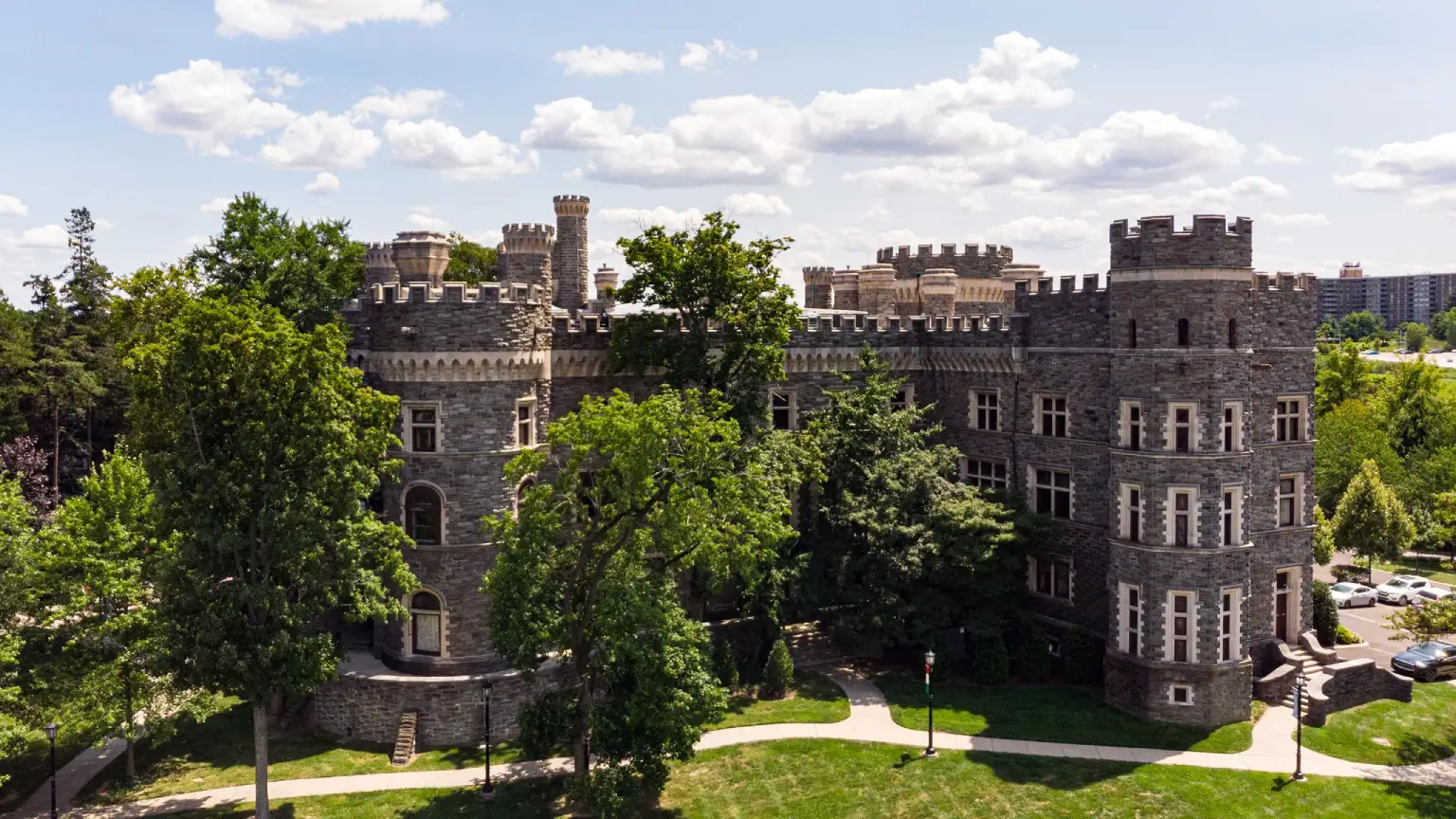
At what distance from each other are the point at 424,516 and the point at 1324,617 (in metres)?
31.6

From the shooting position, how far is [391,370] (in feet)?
104

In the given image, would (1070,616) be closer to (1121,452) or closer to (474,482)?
(1121,452)

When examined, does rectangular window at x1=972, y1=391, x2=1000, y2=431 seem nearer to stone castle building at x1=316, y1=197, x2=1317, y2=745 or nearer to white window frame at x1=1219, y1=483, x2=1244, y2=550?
stone castle building at x1=316, y1=197, x2=1317, y2=745

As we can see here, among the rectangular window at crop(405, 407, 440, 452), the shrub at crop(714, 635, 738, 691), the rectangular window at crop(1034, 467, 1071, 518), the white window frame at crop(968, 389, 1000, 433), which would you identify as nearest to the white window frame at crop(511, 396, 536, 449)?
the rectangular window at crop(405, 407, 440, 452)

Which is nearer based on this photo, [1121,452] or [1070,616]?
[1121,452]

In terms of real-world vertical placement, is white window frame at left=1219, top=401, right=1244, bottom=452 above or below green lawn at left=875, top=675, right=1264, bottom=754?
above

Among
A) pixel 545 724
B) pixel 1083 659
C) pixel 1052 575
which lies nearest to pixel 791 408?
pixel 1052 575

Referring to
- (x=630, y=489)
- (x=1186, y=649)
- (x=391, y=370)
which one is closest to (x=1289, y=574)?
(x=1186, y=649)

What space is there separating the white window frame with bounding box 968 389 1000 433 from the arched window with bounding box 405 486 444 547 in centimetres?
2052

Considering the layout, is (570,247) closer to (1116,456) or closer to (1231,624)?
(1116,456)

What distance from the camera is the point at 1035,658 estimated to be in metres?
35.2

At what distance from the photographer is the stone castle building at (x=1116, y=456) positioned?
31281 millimetres

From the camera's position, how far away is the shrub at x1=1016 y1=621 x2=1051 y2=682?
35.2 m

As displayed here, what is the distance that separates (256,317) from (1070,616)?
27811 millimetres
